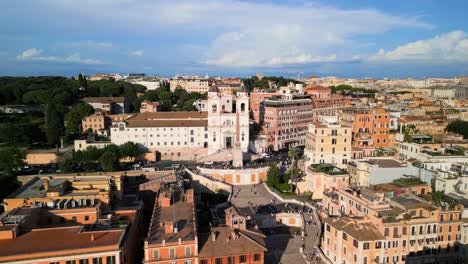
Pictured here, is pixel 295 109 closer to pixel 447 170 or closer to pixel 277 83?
pixel 447 170

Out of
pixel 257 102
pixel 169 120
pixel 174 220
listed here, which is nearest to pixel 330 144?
pixel 174 220

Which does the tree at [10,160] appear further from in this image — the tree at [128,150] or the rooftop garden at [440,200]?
the rooftop garden at [440,200]

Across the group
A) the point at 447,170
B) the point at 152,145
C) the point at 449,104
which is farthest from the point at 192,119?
the point at 449,104

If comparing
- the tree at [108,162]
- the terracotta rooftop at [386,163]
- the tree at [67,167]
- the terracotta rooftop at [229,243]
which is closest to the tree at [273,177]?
the terracotta rooftop at [386,163]

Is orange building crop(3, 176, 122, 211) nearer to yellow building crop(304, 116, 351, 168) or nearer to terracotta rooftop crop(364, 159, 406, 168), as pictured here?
yellow building crop(304, 116, 351, 168)

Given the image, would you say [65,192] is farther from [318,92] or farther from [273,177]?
[318,92]

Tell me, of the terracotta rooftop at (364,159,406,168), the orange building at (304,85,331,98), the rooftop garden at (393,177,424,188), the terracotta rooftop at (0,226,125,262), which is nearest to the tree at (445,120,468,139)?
the orange building at (304,85,331,98)
